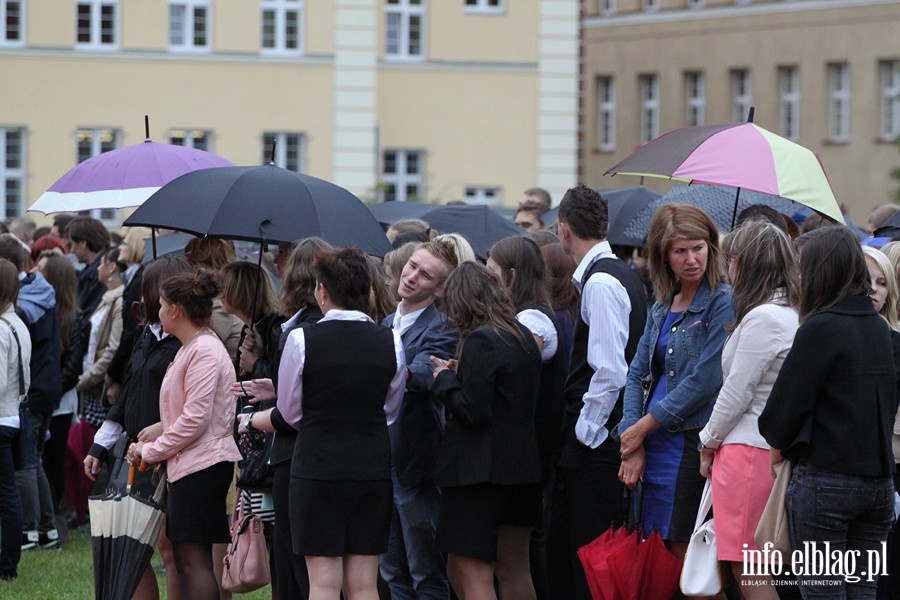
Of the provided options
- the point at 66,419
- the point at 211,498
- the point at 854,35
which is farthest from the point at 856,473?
the point at 854,35

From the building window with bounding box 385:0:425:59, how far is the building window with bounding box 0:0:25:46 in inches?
289

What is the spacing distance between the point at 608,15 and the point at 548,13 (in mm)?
18754

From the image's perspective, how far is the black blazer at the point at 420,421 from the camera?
27.0ft

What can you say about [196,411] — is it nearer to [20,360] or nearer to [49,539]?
[20,360]

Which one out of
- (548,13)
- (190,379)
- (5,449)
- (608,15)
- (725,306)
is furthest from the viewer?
(608,15)

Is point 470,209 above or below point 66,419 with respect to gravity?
above

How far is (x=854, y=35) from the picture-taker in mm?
46594

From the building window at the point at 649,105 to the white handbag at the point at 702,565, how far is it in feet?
147

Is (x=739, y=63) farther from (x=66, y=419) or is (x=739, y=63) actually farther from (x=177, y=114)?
(x=66, y=419)

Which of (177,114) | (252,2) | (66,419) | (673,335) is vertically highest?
(252,2)

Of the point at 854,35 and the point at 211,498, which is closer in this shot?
the point at 211,498

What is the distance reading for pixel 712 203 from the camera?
11594 millimetres

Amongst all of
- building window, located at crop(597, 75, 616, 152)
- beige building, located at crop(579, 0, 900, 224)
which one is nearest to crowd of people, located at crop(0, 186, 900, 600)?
beige building, located at crop(579, 0, 900, 224)

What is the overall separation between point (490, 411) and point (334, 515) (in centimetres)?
86
